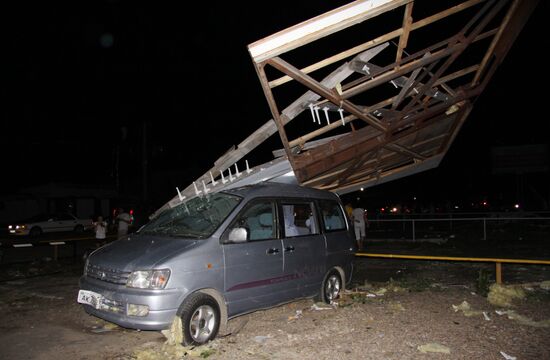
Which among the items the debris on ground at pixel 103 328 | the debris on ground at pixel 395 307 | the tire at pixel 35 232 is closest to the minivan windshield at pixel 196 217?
the debris on ground at pixel 103 328

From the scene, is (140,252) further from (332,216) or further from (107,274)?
(332,216)

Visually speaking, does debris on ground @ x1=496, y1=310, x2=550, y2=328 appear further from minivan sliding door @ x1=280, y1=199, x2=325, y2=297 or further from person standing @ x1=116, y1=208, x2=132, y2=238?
person standing @ x1=116, y1=208, x2=132, y2=238

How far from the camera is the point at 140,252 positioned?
4918 millimetres

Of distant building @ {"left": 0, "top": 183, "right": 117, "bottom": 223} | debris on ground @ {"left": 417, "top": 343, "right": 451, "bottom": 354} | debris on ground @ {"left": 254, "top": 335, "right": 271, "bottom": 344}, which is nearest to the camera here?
debris on ground @ {"left": 417, "top": 343, "right": 451, "bottom": 354}

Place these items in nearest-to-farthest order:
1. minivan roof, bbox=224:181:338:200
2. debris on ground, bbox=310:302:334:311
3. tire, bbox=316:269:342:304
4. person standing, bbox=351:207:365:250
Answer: minivan roof, bbox=224:181:338:200, debris on ground, bbox=310:302:334:311, tire, bbox=316:269:342:304, person standing, bbox=351:207:365:250

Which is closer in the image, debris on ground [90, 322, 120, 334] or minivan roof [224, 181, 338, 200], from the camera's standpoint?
debris on ground [90, 322, 120, 334]

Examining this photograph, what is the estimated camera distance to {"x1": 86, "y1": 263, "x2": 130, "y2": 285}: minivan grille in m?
4.70

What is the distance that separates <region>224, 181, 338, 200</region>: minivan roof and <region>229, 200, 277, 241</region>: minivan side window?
145 millimetres

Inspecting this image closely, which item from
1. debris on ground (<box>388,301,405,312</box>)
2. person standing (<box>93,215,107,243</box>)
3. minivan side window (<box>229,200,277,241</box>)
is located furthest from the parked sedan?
debris on ground (<box>388,301,405,312</box>)

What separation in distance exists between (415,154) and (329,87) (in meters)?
2.95

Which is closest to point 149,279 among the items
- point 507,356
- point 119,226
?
point 507,356

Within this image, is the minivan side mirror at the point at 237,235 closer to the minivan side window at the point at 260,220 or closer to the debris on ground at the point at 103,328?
the minivan side window at the point at 260,220

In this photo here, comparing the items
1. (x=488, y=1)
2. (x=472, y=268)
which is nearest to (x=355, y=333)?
(x=488, y=1)

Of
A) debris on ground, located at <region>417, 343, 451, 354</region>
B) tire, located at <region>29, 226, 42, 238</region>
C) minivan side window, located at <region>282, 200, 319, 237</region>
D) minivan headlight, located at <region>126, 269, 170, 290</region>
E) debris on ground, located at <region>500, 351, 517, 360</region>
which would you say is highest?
minivan side window, located at <region>282, 200, 319, 237</region>
